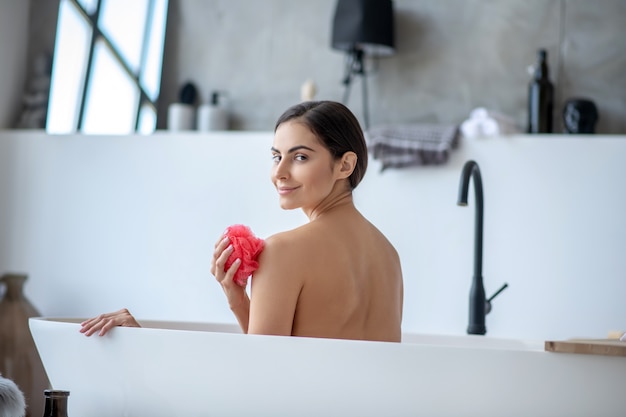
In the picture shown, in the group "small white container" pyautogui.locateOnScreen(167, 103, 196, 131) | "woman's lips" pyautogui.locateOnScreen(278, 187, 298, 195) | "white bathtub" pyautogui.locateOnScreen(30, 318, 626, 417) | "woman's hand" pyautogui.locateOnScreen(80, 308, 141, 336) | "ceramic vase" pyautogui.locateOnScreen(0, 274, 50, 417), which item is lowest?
"ceramic vase" pyautogui.locateOnScreen(0, 274, 50, 417)

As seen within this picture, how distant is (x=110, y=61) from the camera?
459 cm

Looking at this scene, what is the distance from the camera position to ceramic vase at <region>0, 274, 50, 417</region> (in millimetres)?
3750

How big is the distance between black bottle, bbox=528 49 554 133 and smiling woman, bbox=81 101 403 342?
2268mm

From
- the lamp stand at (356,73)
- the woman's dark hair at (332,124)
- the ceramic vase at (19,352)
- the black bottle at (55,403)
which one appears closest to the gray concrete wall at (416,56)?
the lamp stand at (356,73)

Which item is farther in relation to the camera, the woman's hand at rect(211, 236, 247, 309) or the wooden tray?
the woman's hand at rect(211, 236, 247, 309)

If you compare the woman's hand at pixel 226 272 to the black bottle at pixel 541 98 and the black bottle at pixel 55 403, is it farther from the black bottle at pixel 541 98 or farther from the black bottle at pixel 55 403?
the black bottle at pixel 541 98

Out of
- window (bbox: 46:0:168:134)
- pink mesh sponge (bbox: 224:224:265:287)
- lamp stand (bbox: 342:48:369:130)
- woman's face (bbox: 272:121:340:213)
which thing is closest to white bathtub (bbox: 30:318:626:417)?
pink mesh sponge (bbox: 224:224:265:287)

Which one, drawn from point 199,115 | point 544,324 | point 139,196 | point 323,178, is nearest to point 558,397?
point 323,178

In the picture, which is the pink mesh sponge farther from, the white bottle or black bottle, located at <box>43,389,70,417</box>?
the white bottle

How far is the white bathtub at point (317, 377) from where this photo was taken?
1.65 meters

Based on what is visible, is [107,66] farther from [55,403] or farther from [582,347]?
[582,347]

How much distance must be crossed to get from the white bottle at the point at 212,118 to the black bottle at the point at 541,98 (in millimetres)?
1423

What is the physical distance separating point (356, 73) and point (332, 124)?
8.34 feet

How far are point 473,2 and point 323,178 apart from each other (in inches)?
107
